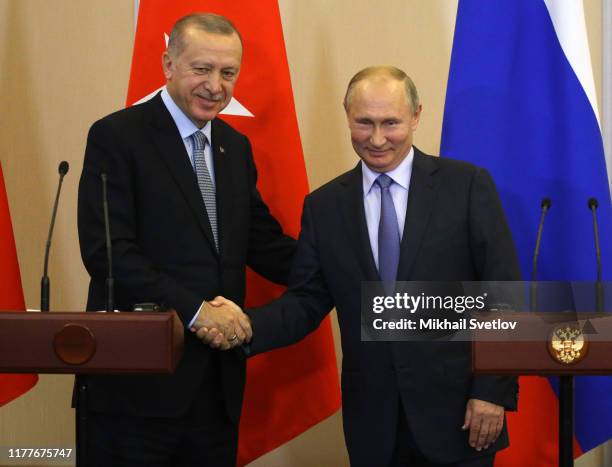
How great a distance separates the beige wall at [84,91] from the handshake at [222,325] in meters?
1.13

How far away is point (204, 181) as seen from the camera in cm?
240

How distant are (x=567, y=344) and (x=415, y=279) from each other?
48 cm

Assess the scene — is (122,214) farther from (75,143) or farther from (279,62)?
(75,143)

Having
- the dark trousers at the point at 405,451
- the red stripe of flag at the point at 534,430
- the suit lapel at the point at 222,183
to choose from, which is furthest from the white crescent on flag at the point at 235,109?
the red stripe of flag at the point at 534,430

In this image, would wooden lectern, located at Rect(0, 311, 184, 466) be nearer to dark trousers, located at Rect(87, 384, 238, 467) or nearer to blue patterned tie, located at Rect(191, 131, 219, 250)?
dark trousers, located at Rect(87, 384, 238, 467)

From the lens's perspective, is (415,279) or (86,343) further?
(415,279)

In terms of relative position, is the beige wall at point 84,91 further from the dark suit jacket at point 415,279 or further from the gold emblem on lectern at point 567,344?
the gold emblem on lectern at point 567,344

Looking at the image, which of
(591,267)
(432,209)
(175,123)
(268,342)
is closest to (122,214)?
(175,123)

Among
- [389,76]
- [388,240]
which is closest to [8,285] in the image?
[388,240]

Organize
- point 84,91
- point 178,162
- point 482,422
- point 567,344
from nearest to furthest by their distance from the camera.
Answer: point 567,344 → point 482,422 → point 178,162 → point 84,91

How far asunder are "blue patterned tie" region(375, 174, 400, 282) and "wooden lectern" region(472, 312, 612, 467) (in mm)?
430

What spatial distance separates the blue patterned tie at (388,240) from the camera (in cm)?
221

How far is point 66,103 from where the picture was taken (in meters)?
3.36

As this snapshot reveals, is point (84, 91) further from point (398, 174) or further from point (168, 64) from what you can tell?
point (398, 174)
